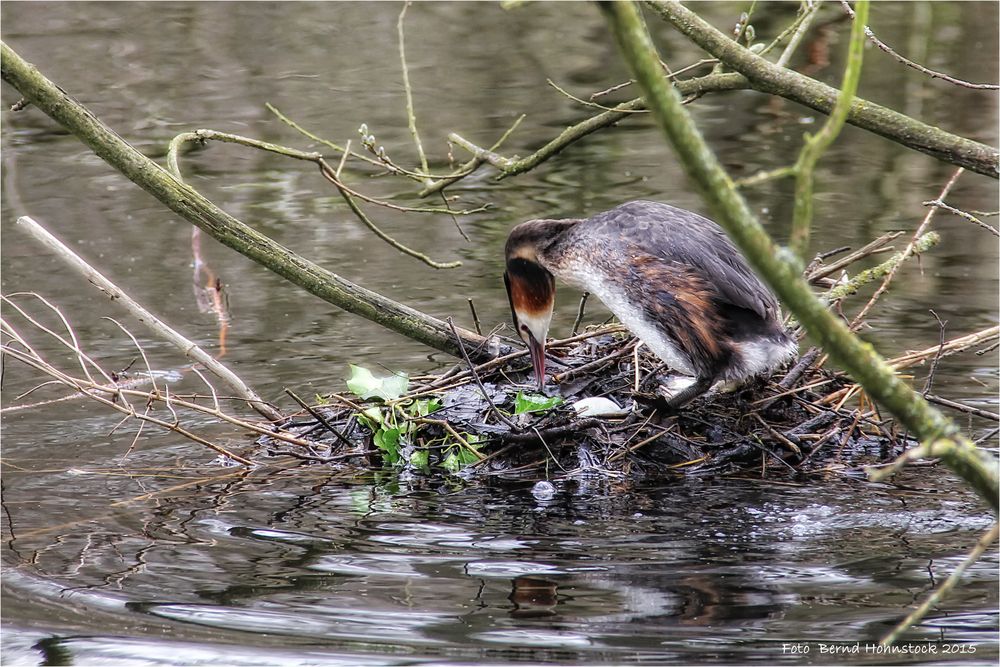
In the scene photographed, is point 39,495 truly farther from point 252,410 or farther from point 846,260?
point 846,260

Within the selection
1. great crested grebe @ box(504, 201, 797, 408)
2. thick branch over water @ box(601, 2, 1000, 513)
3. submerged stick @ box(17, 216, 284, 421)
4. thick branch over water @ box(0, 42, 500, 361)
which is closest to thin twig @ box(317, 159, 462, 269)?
thick branch over water @ box(0, 42, 500, 361)

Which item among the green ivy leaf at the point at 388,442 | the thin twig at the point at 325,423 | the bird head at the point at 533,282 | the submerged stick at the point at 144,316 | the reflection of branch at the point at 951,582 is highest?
the bird head at the point at 533,282

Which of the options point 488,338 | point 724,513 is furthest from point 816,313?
point 488,338

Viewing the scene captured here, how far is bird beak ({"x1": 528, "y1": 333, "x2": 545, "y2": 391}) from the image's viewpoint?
5172mm

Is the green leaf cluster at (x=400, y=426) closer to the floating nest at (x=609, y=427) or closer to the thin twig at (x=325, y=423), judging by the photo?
the floating nest at (x=609, y=427)

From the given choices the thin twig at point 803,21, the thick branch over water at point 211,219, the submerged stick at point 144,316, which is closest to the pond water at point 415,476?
the submerged stick at point 144,316

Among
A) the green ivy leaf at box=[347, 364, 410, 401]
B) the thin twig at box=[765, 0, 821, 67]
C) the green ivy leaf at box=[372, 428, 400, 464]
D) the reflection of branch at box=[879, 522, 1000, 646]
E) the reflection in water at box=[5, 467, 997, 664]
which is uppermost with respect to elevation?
the thin twig at box=[765, 0, 821, 67]

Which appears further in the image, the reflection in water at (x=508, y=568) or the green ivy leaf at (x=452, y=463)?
the green ivy leaf at (x=452, y=463)

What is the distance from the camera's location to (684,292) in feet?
15.4

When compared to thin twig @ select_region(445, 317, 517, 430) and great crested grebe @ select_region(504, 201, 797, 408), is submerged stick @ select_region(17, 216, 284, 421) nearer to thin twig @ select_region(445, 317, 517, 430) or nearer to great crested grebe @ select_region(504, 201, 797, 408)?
thin twig @ select_region(445, 317, 517, 430)

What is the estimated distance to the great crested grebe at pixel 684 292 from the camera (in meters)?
4.66

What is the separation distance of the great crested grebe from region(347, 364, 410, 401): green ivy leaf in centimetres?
87

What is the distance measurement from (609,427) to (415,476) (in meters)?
0.81

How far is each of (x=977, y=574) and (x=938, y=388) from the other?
179 cm
